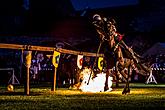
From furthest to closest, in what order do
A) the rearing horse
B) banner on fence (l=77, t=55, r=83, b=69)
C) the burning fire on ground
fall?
banner on fence (l=77, t=55, r=83, b=69) → the burning fire on ground → the rearing horse

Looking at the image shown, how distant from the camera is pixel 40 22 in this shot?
52.1m

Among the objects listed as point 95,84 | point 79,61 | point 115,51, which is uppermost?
point 115,51

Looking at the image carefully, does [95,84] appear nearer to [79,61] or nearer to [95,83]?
[95,83]

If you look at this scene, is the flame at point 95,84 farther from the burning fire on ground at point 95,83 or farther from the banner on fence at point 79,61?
the banner on fence at point 79,61

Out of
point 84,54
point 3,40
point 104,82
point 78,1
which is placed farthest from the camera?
point 78,1

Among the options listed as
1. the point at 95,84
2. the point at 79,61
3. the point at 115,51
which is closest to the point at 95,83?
the point at 95,84

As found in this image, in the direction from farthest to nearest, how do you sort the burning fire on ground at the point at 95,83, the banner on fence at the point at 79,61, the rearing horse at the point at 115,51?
the banner on fence at the point at 79,61
the burning fire on ground at the point at 95,83
the rearing horse at the point at 115,51

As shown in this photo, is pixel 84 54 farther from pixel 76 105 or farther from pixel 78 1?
pixel 78 1

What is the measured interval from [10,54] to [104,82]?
15.1 m

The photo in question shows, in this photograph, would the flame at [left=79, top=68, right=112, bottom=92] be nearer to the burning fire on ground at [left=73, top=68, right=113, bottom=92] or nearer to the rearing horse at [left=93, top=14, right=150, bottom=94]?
the burning fire on ground at [left=73, top=68, right=113, bottom=92]

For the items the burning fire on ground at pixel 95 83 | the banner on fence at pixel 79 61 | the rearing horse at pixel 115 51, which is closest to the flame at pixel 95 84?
the burning fire on ground at pixel 95 83

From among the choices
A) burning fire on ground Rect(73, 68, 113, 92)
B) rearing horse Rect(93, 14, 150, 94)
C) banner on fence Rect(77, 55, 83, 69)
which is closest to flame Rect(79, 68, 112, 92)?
burning fire on ground Rect(73, 68, 113, 92)

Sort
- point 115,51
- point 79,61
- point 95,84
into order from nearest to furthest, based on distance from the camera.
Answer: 1. point 115,51
2. point 95,84
3. point 79,61

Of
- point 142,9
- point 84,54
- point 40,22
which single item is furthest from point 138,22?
point 84,54
